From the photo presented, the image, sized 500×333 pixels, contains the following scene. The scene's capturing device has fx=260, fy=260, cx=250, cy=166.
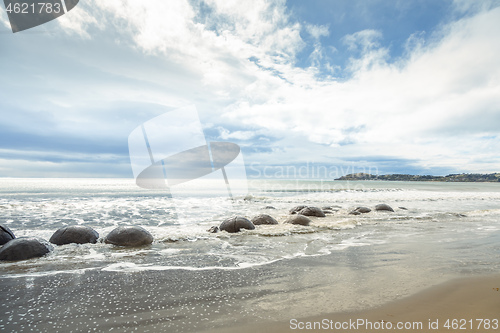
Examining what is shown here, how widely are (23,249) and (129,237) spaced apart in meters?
2.26

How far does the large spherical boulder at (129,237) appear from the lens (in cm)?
725

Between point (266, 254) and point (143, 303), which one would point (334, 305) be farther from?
point (266, 254)

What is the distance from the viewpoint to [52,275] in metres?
4.71

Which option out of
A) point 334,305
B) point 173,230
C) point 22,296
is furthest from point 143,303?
point 173,230

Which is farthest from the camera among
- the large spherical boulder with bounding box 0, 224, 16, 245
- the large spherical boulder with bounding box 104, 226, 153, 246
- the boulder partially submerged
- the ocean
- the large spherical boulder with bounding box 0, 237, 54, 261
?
the boulder partially submerged

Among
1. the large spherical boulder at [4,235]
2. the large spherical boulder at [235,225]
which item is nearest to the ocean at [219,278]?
the large spherical boulder at [235,225]

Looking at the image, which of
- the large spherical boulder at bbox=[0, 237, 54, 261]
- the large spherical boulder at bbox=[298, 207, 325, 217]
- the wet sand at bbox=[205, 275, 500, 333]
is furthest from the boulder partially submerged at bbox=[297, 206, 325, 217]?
the large spherical boulder at bbox=[0, 237, 54, 261]

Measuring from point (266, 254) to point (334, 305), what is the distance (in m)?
2.96

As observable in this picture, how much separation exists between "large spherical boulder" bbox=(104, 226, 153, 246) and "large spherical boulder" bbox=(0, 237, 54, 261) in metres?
1.46

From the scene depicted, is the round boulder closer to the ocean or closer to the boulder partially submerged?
the ocean

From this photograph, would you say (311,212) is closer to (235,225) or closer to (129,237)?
(235,225)

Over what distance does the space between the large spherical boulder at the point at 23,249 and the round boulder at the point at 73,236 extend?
1083 millimetres

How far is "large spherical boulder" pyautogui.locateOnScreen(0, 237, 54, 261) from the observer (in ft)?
18.7

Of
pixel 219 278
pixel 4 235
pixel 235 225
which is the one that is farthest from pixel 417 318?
pixel 4 235
